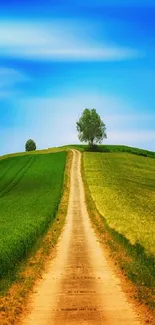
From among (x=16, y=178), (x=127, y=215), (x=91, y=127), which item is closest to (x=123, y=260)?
(x=127, y=215)

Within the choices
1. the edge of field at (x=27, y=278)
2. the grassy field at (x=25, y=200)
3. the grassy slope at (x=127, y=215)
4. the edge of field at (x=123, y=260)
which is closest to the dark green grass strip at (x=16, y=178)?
the grassy field at (x=25, y=200)

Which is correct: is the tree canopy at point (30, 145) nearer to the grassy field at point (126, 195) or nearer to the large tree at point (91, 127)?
the large tree at point (91, 127)

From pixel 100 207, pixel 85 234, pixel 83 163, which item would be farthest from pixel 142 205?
pixel 83 163

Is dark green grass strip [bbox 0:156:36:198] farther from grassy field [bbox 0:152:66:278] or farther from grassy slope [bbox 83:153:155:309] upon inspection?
grassy slope [bbox 83:153:155:309]

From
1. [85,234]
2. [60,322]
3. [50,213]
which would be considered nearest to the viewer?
[60,322]

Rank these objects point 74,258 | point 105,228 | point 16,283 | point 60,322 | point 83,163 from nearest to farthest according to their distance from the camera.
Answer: point 60,322 < point 16,283 < point 74,258 < point 105,228 < point 83,163

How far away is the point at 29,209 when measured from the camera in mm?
44625

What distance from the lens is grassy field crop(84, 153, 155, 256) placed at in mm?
32250

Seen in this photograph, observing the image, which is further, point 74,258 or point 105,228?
point 105,228

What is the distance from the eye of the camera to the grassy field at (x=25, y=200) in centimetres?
2411

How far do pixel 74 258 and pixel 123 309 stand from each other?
31.3 ft

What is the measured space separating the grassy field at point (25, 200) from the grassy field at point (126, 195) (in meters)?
5.50

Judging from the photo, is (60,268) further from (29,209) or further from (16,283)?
(29,209)

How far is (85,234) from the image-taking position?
109ft
